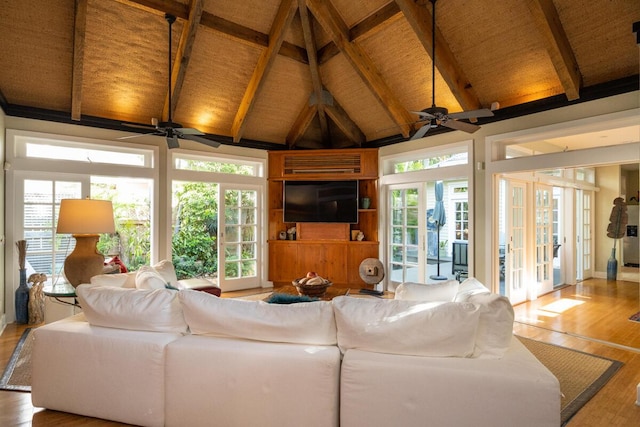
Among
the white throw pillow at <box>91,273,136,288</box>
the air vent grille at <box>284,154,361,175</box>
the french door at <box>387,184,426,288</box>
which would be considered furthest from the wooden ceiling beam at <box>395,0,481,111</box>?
the white throw pillow at <box>91,273,136,288</box>

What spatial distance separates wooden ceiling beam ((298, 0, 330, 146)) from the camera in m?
4.55

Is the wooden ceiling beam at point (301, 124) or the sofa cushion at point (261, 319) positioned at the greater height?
the wooden ceiling beam at point (301, 124)

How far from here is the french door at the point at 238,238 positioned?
20.4 ft

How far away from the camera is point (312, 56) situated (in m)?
5.13

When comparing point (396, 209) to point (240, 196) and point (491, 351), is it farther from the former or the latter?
point (491, 351)

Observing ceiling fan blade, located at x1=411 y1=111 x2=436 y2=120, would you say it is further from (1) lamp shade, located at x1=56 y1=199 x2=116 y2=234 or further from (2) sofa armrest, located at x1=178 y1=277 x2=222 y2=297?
(1) lamp shade, located at x1=56 y1=199 x2=116 y2=234

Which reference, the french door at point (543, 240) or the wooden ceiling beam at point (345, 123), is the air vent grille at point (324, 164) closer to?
the wooden ceiling beam at point (345, 123)

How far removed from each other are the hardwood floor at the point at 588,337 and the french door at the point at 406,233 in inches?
62.5

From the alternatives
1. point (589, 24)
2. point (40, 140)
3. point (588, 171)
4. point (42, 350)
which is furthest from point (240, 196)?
point (588, 171)

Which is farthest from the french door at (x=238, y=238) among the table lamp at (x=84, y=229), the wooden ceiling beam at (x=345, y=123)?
the table lamp at (x=84, y=229)

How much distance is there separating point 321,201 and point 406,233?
1.56 m

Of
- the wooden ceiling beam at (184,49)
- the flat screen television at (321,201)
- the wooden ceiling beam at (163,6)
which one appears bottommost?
the flat screen television at (321,201)

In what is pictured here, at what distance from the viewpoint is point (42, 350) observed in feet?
7.38

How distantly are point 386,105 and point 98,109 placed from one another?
4.03 metres
